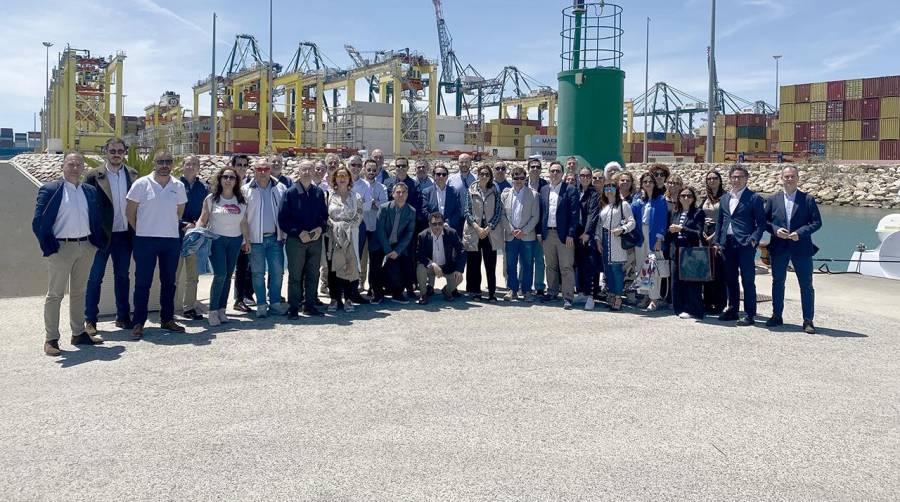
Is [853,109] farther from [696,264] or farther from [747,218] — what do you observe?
[696,264]

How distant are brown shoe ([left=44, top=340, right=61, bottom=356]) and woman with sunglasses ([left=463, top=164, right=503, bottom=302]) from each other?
437 centimetres

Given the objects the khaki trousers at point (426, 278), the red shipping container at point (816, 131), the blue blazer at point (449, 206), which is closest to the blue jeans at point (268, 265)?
the khaki trousers at point (426, 278)

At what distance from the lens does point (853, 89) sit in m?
54.6

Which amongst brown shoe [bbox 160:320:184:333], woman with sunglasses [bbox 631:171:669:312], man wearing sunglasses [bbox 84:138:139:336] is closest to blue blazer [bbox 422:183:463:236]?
woman with sunglasses [bbox 631:171:669:312]

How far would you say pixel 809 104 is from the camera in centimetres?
5709

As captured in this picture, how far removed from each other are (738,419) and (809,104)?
60.9 metres

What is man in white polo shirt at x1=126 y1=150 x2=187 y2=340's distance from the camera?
625 centimetres

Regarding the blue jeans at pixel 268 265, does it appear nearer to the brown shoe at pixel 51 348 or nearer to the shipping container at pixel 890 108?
the brown shoe at pixel 51 348

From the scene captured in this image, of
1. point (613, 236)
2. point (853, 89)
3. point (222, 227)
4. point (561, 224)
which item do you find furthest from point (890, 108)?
point (222, 227)

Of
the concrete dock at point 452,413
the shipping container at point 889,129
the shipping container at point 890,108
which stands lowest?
the concrete dock at point 452,413

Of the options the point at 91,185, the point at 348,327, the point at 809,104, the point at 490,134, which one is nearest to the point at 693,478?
the point at 348,327

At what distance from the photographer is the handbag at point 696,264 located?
7.28m

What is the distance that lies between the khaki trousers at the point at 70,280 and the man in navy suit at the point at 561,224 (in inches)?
185

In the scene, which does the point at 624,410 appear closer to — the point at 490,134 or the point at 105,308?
the point at 105,308
